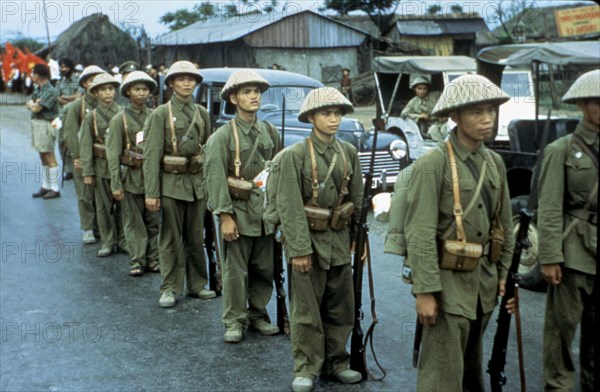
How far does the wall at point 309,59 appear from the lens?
3061cm

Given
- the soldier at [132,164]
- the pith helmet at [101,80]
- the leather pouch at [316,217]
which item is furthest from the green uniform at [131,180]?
the leather pouch at [316,217]

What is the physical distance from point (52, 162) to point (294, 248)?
886 centimetres

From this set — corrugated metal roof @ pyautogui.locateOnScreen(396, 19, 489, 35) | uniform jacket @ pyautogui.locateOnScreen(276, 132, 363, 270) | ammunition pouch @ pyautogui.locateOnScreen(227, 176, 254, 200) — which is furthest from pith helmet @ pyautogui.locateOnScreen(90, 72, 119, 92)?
corrugated metal roof @ pyautogui.locateOnScreen(396, 19, 489, 35)

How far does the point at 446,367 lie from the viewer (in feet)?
12.6

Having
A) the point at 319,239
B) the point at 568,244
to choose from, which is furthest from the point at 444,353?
the point at 319,239

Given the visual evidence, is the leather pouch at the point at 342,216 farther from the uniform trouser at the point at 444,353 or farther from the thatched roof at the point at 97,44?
the thatched roof at the point at 97,44

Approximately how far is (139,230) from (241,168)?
2557 mm

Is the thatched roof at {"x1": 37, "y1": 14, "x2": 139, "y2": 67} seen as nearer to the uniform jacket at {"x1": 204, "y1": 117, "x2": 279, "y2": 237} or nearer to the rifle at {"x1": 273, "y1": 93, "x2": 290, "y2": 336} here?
the uniform jacket at {"x1": 204, "y1": 117, "x2": 279, "y2": 237}

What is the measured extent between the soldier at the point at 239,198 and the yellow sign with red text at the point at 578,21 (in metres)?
26.6

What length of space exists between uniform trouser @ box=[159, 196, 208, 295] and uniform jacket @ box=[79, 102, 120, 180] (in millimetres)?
2258

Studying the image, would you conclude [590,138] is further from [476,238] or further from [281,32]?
[281,32]

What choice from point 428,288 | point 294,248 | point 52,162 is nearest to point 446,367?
point 428,288

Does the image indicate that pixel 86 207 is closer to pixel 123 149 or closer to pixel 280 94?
pixel 123 149

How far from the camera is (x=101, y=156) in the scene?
8.83 meters
